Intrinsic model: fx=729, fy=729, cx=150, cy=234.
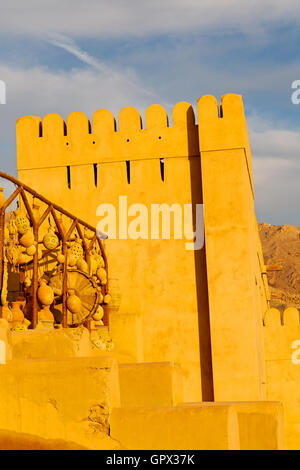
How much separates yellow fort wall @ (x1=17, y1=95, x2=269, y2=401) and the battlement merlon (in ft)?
0.06

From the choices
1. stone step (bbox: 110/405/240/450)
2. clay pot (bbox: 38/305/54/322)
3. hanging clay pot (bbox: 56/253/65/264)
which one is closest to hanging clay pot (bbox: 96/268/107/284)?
hanging clay pot (bbox: 56/253/65/264)

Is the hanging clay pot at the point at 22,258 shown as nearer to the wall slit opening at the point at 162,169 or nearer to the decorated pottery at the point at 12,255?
the decorated pottery at the point at 12,255

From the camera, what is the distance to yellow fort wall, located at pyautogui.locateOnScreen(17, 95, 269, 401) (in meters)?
11.7

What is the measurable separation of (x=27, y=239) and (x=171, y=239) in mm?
3875

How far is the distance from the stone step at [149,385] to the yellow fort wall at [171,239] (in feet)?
13.3

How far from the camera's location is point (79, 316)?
1096cm

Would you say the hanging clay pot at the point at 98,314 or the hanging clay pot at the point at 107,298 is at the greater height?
the hanging clay pot at the point at 107,298

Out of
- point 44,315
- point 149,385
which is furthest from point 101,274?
point 149,385

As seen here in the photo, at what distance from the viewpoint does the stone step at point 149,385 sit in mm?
7559

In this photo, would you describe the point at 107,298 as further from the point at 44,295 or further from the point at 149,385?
the point at 149,385

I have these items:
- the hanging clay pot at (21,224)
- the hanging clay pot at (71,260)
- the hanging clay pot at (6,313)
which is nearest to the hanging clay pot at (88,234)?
the hanging clay pot at (71,260)

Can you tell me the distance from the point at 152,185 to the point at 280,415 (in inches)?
241

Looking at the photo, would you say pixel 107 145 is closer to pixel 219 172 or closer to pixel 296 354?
pixel 219 172

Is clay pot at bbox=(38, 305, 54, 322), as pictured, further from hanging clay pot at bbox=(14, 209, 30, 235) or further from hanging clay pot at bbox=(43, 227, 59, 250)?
hanging clay pot at bbox=(14, 209, 30, 235)
